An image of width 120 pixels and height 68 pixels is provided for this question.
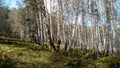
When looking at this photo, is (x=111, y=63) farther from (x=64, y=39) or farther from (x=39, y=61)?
(x=64, y=39)

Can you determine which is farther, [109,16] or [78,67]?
[109,16]

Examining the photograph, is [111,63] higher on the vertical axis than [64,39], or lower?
lower

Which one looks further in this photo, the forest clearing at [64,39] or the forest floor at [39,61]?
the forest clearing at [64,39]

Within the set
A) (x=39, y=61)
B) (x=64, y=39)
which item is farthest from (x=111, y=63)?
(x=64, y=39)

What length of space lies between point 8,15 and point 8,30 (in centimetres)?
665

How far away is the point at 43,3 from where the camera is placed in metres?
28.9

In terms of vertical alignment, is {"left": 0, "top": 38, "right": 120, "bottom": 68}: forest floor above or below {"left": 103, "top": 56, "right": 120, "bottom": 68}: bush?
above

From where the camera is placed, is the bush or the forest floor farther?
the bush

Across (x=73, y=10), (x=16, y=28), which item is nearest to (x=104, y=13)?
(x=73, y=10)

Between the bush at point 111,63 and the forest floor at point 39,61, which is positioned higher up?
the forest floor at point 39,61

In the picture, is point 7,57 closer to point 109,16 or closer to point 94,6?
point 94,6

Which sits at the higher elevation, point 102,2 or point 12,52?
point 102,2

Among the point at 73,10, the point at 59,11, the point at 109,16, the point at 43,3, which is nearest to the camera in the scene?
the point at 43,3

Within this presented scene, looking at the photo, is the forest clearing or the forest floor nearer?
the forest floor
